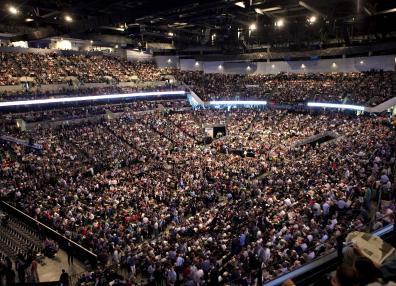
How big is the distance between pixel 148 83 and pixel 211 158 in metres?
24.8

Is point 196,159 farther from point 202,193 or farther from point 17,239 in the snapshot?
point 17,239

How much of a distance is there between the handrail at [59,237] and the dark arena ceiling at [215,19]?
43.1 ft

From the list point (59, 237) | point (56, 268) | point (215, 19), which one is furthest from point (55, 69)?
point (56, 268)

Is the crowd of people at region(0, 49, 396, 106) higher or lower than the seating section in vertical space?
higher

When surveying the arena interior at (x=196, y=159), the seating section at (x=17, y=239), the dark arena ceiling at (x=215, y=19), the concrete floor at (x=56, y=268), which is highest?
the dark arena ceiling at (x=215, y=19)

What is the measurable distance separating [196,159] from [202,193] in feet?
28.1

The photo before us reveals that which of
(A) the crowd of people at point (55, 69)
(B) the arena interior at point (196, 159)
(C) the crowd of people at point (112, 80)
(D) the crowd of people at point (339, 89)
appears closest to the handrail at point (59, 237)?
(B) the arena interior at point (196, 159)

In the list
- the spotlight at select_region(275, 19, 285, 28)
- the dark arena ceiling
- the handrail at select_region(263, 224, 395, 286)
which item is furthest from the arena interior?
the spotlight at select_region(275, 19, 285, 28)

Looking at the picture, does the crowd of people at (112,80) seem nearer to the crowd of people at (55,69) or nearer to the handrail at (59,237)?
the crowd of people at (55,69)

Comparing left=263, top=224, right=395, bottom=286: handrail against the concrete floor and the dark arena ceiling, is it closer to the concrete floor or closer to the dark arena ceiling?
the concrete floor

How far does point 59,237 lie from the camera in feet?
48.3

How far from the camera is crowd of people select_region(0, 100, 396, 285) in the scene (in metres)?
11.3

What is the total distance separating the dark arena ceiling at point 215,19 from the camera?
24719 millimetres

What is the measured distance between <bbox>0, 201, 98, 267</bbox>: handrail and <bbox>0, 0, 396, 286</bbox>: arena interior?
0.11 metres
